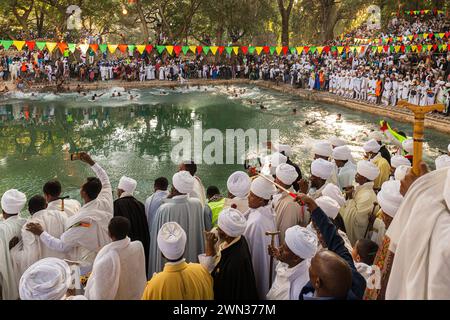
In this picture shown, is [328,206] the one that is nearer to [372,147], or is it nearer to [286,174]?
[286,174]

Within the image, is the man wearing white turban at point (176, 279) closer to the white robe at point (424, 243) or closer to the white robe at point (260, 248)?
the white robe at point (260, 248)

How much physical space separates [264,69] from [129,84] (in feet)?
29.6

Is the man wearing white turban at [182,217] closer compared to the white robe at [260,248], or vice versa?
the white robe at [260,248]

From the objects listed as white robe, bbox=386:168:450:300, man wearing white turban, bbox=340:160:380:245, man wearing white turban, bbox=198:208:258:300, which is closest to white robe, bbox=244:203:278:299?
man wearing white turban, bbox=198:208:258:300

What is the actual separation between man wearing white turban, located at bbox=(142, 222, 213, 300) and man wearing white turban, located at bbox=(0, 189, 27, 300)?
1470 mm

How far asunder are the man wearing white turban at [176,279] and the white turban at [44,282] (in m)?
0.48

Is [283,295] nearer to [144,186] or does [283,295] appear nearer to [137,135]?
[144,186]

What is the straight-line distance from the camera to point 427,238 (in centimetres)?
131

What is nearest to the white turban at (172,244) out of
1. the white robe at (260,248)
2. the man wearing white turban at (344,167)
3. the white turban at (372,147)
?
the white robe at (260,248)

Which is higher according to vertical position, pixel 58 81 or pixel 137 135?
pixel 58 81

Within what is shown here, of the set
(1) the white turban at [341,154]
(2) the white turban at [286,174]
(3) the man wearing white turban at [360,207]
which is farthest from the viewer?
(1) the white turban at [341,154]

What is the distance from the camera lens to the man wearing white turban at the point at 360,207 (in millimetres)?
3951

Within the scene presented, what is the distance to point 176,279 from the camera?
240cm

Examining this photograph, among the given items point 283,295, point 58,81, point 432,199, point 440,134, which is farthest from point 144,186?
point 58,81
